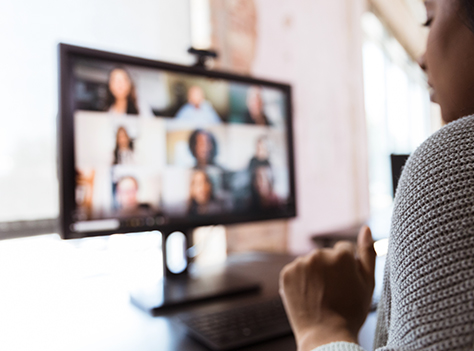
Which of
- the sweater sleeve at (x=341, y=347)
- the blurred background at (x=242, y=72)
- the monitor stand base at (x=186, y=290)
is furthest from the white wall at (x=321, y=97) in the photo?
the sweater sleeve at (x=341, y=347)

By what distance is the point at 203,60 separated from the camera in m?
0.87

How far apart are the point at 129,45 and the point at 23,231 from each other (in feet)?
2.09

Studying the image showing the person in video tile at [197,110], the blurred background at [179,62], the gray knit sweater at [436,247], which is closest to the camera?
the gray knit sweater at [436,247]

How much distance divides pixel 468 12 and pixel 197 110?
54 cm

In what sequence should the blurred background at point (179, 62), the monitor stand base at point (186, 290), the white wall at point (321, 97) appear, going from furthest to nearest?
the white wall at point (321, 97) < the blurred background at point (179, 62) < the monitor stand base at point (186, 290)

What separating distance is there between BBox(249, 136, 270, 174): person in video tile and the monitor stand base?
26cm

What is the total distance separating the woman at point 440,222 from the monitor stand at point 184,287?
11.5 inches

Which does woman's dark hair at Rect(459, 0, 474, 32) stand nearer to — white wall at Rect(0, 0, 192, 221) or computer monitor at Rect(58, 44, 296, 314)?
computer monitor at Rect(58, 44, 296, 314)

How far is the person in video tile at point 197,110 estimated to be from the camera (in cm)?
78

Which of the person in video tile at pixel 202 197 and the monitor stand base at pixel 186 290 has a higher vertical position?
the person in video tile at pixel 202 197

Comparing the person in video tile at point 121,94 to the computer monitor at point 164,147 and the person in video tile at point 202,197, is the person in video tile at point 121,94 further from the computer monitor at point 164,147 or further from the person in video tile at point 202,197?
the person in video tile at point 202,197

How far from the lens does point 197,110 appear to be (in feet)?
2.61

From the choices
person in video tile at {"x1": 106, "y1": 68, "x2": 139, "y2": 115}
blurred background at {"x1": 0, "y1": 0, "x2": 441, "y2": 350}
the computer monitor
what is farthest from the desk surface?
person in video tile at {"x1": 106, "y1": 68, "x2": 139, "y2": 115}

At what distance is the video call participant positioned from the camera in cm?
79
